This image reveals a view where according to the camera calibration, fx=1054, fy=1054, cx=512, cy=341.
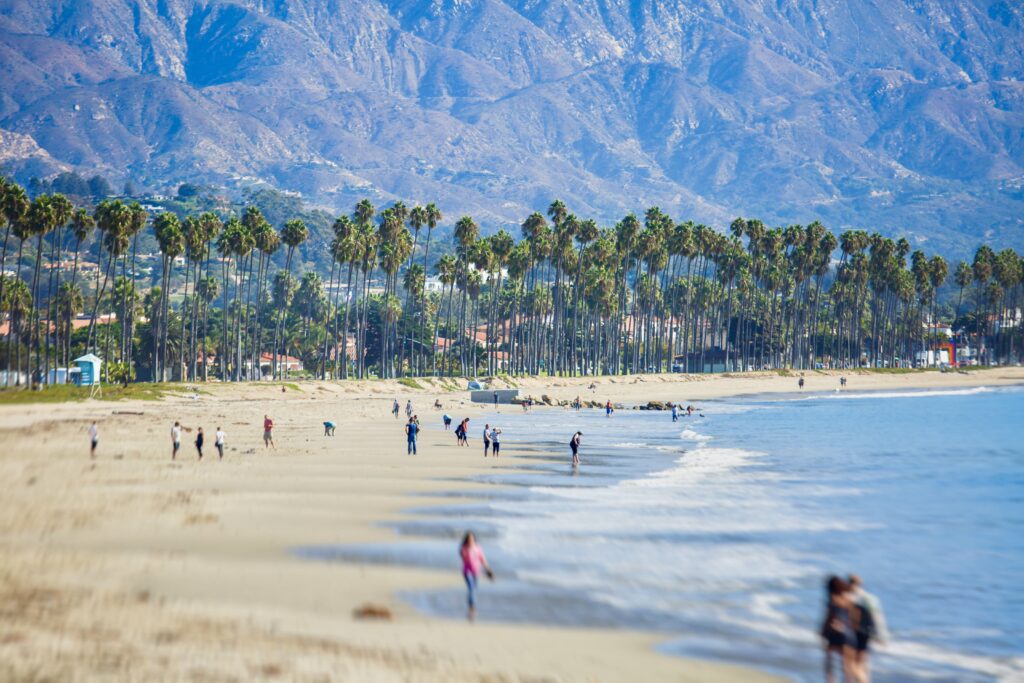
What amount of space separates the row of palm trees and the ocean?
57435mm

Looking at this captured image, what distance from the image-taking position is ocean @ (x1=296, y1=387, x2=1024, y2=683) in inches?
677

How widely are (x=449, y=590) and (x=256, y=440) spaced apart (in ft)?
96.0

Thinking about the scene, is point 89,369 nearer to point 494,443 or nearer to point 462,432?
point 462,432

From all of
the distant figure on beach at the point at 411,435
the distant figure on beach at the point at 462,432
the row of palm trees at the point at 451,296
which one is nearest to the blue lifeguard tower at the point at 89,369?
the row of palm trees at the point at 451,296

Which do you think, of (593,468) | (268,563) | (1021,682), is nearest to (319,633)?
(268,563)

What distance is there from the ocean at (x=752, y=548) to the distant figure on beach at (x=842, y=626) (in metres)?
1.90

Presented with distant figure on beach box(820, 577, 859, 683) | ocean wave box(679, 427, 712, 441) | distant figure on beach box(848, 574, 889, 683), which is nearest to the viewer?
distant figure on beach box(848, 574, 889, 683)

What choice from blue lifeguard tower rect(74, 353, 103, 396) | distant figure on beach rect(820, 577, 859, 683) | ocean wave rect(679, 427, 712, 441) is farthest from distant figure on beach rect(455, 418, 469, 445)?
blue lifeguard tower rect(74, 353, 103, 396)

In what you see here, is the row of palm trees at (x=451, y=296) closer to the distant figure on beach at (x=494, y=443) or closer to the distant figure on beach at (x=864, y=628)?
the distant figure on beach at (x=494, y=443)

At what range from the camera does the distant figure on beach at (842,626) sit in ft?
43.5

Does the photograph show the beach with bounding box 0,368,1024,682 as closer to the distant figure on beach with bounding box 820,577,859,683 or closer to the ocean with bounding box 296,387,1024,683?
the ocean with bounding box 296,387,1024,683

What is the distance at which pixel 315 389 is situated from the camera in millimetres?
92125

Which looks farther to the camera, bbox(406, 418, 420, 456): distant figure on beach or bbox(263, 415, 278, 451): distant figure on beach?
bbox(406, 418, 420, 456): distant figure on beach

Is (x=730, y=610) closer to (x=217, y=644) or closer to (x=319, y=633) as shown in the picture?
(x=319, y=633)
